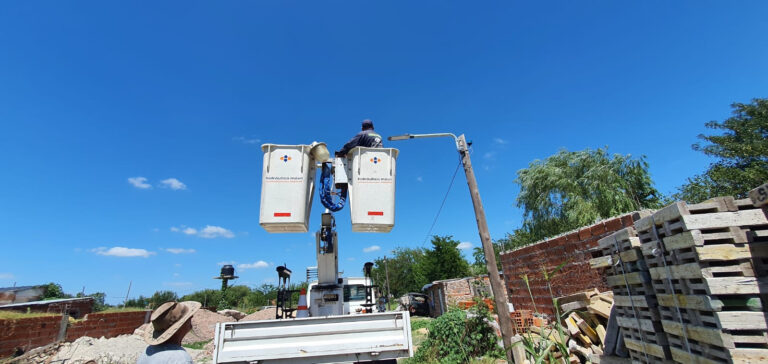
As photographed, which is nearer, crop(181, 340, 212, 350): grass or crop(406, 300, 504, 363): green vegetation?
crop(406, 300, 504, 363): green vegetation

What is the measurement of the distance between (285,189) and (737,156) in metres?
28.5

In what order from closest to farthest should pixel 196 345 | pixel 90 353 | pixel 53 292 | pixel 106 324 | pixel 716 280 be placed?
pixel 716 280, pixel 90 353, pixel 106 324, pixel 196 345, pixel 53 292

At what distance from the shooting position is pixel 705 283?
2.71 meters

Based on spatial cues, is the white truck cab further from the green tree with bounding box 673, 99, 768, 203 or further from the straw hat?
the green tree with bounding box 673, 99, 768, 203

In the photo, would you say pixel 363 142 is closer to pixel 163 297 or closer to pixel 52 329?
pixel 52 329

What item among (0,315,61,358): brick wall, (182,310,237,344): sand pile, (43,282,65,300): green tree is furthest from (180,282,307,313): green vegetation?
(0,315,61,358): brick wall

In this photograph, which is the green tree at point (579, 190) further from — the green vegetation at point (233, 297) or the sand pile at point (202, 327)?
the green vegetation at point (233, 297)

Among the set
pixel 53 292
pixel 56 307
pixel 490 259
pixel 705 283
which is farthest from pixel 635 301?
pixel 53 292

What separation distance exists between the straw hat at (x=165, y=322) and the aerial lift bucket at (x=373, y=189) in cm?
311

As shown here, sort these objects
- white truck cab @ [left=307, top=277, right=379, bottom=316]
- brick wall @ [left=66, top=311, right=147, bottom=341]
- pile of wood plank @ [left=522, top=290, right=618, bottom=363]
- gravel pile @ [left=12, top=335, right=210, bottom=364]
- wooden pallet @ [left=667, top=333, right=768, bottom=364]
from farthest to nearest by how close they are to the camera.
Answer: brick wall @ [left=66, top=311, right=147, bottom=341]
gravel pile @ [left=12, top=335, right=210, bottom=364]
white truck cab @ [left=307, top=277, right=379, bottom=316]
pile of wood plank @ [left=522, top=290, right=618, bottom=363]
wooden pallet @ [left=667, top=333, right=768, bottom=364]

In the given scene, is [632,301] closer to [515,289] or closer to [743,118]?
[515,289]

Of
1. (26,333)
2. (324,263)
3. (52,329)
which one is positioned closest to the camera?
(324,263)

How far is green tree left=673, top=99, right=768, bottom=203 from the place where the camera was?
752 inches

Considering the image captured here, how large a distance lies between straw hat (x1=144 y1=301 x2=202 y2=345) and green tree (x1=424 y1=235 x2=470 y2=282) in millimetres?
28809
